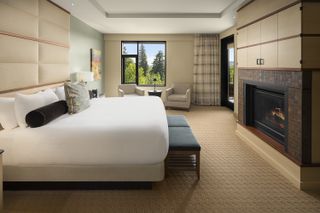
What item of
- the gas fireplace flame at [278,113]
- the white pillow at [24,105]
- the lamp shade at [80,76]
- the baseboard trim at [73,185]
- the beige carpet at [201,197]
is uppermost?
the lamp shade at [80,76]

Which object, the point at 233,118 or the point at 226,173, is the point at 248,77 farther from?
the point at 233,118

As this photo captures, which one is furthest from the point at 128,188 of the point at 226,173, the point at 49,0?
the point at 49,0

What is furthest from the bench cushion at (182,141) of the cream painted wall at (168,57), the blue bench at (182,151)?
the cream painted wall at (168,57)

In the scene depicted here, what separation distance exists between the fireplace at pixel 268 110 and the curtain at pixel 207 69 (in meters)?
4.66

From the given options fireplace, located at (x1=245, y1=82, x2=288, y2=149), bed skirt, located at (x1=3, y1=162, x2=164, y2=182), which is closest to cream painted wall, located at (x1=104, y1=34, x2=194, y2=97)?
fireplace, located at (x1=245, y1=82, x2=288, y2=149)

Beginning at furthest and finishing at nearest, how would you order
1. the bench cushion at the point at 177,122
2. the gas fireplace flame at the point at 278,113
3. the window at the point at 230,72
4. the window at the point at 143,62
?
the window at the point at 143,62, the window at the point at 230,72, the bench cushion at the point at 177,122, the gas fireplace flame at the point at 278,113

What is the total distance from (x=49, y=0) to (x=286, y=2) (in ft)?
12.1

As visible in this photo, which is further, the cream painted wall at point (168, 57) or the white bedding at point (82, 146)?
the cream painted wall at point (168, 57)

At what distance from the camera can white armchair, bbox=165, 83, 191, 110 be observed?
26.7 ft

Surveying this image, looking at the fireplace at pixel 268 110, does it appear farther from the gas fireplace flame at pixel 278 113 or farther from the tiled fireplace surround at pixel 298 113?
the tiled fireplace surround at pixel 298 113

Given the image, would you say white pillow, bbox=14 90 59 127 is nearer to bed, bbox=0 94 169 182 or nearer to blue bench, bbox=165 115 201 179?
bed, bbox=0 94 169 182

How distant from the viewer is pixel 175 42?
9.40m

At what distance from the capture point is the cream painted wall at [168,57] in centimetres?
931

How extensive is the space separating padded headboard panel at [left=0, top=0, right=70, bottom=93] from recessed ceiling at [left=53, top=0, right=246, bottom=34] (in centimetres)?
53
